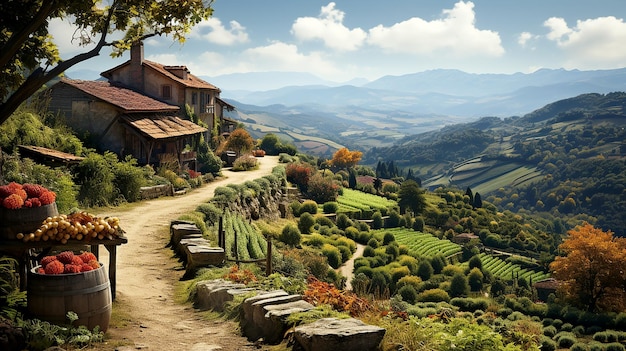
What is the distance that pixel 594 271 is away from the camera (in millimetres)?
54219

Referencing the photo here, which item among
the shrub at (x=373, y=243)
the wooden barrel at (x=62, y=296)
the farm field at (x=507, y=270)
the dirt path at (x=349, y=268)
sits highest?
the wooden barrel at (x=62, y=296)

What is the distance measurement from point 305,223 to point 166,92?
16791mm

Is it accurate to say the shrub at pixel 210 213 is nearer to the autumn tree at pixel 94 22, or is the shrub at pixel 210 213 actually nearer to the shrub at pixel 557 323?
the autumn tree at pixel 94 22

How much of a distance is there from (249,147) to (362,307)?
4782 cm

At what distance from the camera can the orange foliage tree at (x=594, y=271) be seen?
53.2 metres

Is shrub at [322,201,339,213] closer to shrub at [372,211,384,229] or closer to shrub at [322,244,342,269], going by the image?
shrub at [322,244,342,269]

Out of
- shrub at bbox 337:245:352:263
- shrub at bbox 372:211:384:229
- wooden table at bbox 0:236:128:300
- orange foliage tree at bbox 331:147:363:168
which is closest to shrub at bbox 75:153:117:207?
wooden table at bbox 0:236:128:300

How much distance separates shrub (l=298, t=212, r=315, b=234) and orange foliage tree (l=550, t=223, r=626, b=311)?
1117 inches

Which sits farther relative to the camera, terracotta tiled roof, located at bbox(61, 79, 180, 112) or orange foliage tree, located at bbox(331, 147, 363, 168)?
orange foliage tree, located at bbox(331, 147, 363, 168)

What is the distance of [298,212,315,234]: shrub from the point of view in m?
45.1

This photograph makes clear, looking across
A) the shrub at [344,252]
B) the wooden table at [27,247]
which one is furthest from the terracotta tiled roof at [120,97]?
the wooden table at [27,247]

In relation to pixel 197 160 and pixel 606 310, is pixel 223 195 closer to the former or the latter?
pixel 197 160

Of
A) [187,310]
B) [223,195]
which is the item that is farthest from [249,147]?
[187,310]

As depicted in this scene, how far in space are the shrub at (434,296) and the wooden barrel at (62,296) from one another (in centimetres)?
4503
